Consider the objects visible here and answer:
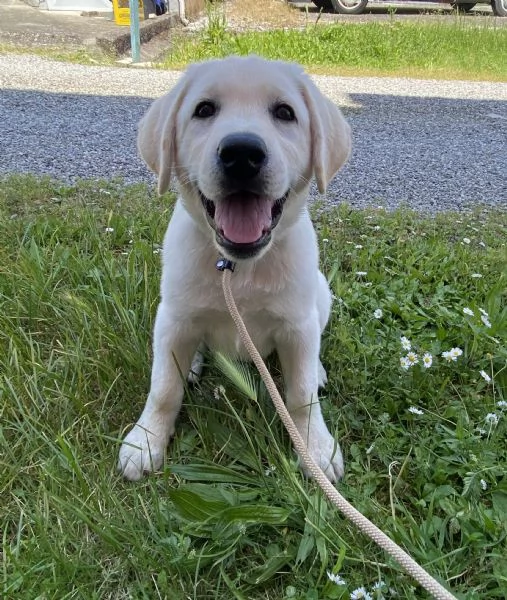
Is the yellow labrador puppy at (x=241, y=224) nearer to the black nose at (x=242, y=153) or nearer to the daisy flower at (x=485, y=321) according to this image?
the black nose at (x=242, y=153)

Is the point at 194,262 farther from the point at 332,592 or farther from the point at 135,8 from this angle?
the point at 135,8

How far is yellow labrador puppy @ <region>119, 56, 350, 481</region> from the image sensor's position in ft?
5.69

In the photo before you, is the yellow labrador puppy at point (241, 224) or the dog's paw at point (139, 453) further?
the dog's paw at point (139, 453)

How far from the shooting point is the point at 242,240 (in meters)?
1.73

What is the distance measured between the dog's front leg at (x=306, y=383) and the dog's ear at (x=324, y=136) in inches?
19.3

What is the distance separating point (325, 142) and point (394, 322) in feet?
3.27

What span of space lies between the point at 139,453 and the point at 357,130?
464 centimetres

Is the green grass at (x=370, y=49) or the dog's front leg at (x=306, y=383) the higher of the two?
the dog's front leg at (x=306, y=383)

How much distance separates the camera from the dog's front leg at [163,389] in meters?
1.98

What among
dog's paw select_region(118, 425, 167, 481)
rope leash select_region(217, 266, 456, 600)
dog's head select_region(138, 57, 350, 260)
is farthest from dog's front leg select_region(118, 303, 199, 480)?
dog's head select_region(138, 57, 350, 260)

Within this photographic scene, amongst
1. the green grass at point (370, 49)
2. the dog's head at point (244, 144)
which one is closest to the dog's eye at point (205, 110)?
the dog's head at point (244, 144)

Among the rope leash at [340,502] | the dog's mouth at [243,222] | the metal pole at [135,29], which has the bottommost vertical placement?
the metal pole at [135,29]

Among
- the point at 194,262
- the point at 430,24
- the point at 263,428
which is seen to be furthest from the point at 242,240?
the point at 430,24

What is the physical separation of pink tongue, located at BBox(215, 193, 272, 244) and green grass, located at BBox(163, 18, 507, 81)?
6.38m
